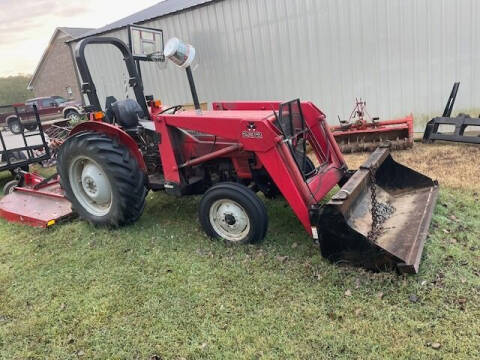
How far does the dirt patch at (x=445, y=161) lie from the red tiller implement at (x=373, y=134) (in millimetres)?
149

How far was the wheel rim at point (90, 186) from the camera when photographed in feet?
13.9

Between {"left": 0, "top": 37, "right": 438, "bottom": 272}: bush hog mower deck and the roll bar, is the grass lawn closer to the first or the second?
{"left": 0, "top": 37, "right": 438, "bottom": 272}: bush hog mower deck

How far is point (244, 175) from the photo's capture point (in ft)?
12.4

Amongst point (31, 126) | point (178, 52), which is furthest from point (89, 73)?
point (31, 126)

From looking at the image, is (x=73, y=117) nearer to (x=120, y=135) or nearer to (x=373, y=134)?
(x=120, y=135)

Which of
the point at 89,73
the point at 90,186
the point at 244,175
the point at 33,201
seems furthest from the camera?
the point at 33,201

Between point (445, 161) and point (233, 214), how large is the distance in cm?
370

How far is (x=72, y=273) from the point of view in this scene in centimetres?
354

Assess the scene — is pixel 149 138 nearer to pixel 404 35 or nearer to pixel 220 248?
pixel 220 248

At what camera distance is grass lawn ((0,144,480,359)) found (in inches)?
92.7

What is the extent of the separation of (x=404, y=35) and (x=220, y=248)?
5.58 meters

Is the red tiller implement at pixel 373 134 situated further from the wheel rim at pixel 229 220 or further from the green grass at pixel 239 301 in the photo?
the wheel rim at pixel 229 220

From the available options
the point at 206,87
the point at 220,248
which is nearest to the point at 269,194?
the point at 220,248

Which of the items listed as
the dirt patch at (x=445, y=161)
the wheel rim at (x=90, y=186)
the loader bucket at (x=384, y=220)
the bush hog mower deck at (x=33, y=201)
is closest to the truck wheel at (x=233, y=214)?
the loader bucket at (x=384, y=220)
